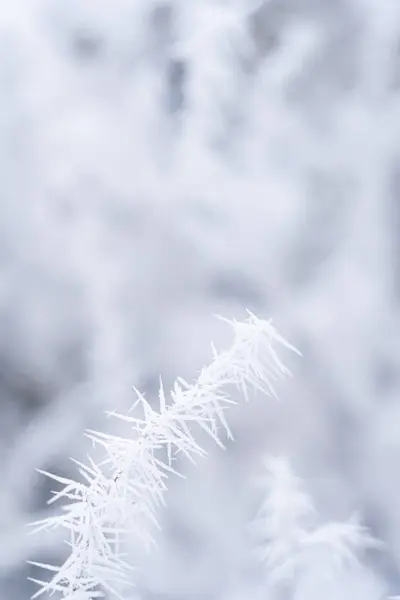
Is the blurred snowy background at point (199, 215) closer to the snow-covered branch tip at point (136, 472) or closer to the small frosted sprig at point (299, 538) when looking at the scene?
the small frosted sprig at point (299, 538)

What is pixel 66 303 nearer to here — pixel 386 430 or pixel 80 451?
pixel 80 451

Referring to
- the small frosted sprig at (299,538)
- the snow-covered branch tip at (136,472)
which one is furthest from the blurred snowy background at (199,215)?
the snow-covered branch tip at (136,472)

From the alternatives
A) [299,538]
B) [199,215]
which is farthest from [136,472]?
[199,215]

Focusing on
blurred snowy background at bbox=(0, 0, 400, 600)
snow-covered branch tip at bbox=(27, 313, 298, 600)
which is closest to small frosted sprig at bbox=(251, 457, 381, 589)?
blurred snowy background at bbox=(0, 0, 400, 600)

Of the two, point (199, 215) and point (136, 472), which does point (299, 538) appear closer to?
point (136, 472)

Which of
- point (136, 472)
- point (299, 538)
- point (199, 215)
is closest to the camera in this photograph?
point (136, 472)

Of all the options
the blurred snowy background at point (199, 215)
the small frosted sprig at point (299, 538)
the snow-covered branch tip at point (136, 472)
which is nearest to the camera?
the snow-covered branch tip at point (136, 472)

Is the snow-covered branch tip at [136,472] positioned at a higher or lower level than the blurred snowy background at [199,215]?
lower

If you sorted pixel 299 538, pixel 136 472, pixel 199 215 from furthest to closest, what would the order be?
pixel 199 215 < pixel 299 538 < pixel 136 472

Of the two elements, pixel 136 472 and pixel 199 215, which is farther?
pixel 199 215
